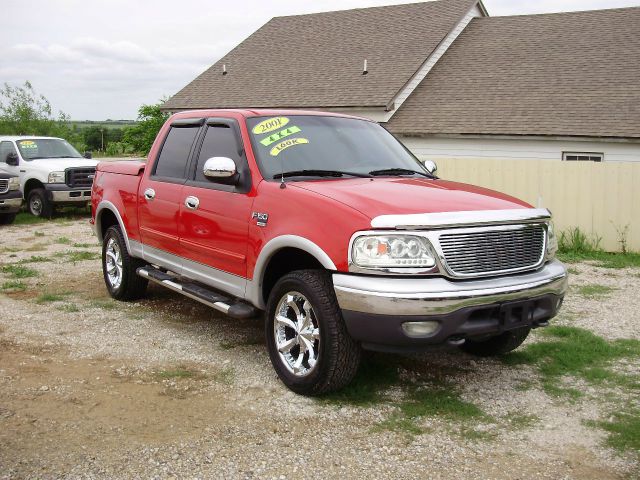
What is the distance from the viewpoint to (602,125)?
16797mm

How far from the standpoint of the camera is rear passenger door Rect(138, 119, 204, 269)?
249 inches

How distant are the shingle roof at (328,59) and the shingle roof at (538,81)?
37.3 inches

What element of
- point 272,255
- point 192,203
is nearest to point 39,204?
point 192,203

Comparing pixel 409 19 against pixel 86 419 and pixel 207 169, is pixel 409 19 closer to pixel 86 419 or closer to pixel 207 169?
pixel 207 169

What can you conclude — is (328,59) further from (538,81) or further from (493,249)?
(493,249)

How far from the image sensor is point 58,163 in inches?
638

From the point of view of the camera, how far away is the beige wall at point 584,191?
1167 cm

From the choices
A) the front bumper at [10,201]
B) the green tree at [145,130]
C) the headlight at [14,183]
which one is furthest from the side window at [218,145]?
the green tree at [145,130]

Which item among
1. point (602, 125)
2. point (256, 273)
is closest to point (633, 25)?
point (602, 125)

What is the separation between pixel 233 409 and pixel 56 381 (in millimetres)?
1454

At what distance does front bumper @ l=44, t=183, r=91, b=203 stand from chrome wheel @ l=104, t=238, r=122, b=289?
8517 millimetres

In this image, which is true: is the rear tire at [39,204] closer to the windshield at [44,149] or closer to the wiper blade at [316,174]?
the windshield at [44,149]

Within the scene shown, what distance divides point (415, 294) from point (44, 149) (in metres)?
15.0

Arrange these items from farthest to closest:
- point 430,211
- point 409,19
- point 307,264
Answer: point 409,19, point 307,264, point 430,211
